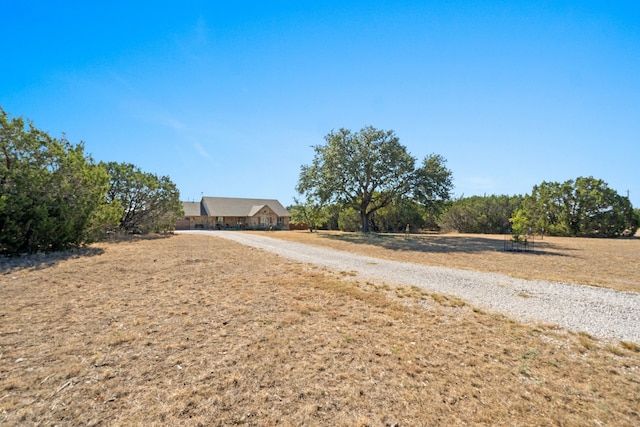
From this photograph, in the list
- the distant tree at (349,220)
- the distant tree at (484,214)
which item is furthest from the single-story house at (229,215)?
the distant tree at (484,214)

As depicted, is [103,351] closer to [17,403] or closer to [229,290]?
[17,403]

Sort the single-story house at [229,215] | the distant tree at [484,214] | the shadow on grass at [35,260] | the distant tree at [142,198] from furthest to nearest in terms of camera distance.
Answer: the single-story house at [229,215]
the distant tree at [484,214]
the distant tree at [142,198]
the shadow on grass at [35,260]

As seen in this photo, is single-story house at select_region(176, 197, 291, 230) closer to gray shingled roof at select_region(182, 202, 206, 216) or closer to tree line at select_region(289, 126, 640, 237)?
gray shingled roof at select_region(182, 202, 206, 216)

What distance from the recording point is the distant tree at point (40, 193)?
1041 centimetres

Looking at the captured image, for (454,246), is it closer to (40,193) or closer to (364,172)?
(364,172)

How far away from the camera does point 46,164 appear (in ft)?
38.8

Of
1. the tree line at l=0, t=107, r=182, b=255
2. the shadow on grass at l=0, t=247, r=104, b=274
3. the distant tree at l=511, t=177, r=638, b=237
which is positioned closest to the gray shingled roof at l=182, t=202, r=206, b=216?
the tree line at l=0, t=107, r=182, b=255

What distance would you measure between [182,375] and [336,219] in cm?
3786

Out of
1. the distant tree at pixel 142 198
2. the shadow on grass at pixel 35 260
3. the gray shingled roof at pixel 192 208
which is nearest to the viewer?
the shadow on grass at pixel 35 260

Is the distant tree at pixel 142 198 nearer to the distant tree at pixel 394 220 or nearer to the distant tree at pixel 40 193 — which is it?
the distant tree at pixel 40 193

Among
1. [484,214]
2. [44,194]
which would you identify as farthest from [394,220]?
[44,194]

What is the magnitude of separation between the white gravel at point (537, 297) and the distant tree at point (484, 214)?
2555cm

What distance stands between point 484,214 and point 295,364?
116 ft

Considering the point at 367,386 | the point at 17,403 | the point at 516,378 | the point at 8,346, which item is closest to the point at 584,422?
the point at 516,378
